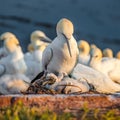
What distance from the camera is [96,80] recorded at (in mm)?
10883

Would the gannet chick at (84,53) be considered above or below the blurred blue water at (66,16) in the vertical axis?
below

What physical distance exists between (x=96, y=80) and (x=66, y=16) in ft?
61.2

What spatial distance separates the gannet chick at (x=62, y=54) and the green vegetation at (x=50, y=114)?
99.0 inches

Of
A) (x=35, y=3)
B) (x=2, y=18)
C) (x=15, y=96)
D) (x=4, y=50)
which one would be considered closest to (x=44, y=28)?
(x=2, y=18)

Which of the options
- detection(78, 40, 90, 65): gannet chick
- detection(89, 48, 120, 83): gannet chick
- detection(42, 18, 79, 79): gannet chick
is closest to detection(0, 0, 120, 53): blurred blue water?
detection(78, 40, 90, 65): gannet chick

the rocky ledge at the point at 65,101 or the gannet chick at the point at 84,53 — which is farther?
the gannet chick at the point at 84,53

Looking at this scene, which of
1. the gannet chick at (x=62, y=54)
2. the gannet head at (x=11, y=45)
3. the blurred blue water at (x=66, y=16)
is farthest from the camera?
the blurred blue water at (x=66, y=16)

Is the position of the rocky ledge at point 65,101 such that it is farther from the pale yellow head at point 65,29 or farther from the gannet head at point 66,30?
the pale yellow head at point 65,29

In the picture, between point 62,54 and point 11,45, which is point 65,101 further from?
point 11,45

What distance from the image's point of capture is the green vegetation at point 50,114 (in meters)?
6.36

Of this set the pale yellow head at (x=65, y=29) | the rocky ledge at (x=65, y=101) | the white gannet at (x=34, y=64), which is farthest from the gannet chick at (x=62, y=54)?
the white gannet at (x=34, y=64)

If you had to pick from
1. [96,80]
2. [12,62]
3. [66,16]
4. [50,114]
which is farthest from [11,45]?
[66,16]

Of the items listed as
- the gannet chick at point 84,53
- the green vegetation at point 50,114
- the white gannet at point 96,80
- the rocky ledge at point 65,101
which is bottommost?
the green vegetation at point 50,114

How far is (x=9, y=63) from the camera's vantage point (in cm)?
1466
